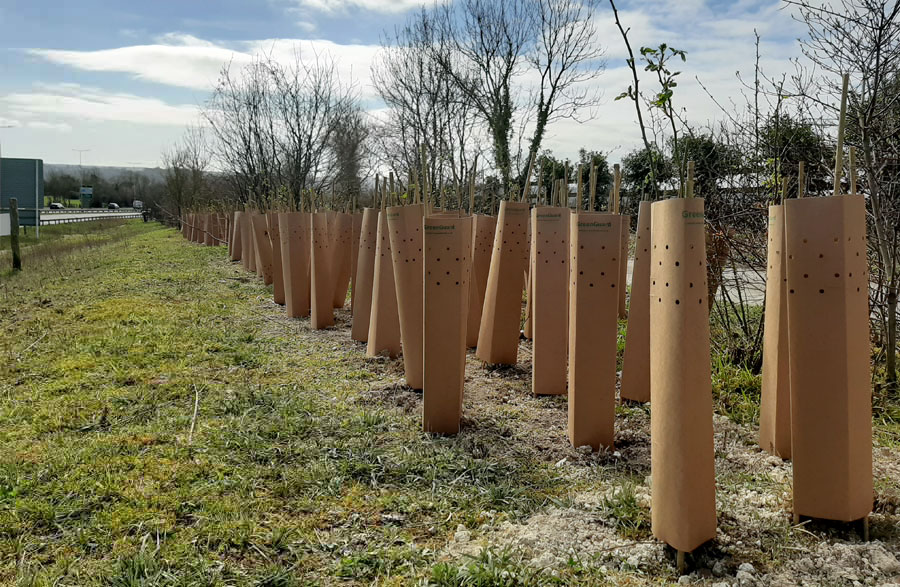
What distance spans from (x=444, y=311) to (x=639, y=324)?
146 centimetres

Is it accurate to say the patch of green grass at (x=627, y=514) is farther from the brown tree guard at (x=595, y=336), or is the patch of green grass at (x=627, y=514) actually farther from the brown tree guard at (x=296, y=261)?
the brown tree guard at (x=296, y=261)

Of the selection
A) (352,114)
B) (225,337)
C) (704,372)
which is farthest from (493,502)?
(352,114)

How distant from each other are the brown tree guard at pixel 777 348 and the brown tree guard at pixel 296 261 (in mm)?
6427

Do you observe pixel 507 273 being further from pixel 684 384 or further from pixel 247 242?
pixel 247 242

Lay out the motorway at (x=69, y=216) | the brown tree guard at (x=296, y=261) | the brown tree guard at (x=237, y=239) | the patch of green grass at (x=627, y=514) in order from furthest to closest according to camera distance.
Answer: the motorway at (x=69, y=216) → the brown tree guard at (x=237, y=239) → the brown tree guard at (x=296, y=261) → the patch of green grass at (x=627, y=514)

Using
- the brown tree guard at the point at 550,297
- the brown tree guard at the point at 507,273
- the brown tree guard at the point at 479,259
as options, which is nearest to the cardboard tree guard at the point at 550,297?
the brown tree guard at the point at 550,297

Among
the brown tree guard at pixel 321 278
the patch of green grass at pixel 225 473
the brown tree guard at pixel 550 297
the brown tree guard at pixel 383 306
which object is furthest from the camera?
the brown tree guard at pixel 321 278

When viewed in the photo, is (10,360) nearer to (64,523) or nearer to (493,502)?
(64,523)

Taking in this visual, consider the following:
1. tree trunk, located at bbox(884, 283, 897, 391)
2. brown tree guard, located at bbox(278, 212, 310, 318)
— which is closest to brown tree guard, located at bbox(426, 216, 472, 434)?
tree trunk, located at bbox(884, 283, 897, 391)

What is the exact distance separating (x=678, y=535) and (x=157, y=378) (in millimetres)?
4610

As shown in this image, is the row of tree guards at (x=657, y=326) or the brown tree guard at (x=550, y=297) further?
the brown tree guard at (x=550, y=297)

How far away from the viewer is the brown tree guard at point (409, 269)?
4984mm

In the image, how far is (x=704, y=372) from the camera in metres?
2.57

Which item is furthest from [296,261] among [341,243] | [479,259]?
[479,259]
